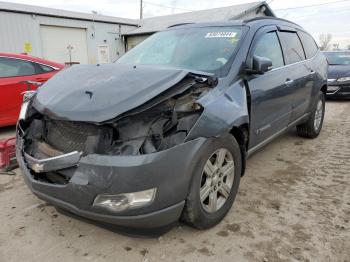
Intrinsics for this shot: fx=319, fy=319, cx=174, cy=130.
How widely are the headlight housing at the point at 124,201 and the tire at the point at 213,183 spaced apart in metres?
0.34

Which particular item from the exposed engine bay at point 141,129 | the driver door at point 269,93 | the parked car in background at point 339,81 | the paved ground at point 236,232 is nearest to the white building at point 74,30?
the parked car in background at point 339,81

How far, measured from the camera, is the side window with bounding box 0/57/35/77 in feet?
18.6

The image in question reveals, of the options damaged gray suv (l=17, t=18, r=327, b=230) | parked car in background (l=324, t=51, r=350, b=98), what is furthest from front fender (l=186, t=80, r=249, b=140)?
parked car in background (l=324, t=51, r=350, b=98)

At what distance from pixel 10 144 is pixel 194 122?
2634 millimetres

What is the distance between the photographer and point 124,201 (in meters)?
2.09

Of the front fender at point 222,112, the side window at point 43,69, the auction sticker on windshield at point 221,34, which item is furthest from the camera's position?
the side window at point 43,69

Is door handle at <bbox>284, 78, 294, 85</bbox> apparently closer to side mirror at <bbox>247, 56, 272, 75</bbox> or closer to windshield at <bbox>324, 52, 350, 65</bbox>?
side mirror at <bbox>247, 56, 272, 75</bbox>

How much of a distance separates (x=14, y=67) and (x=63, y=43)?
544 inches

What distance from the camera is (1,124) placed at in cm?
555

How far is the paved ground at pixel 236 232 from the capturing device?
236 centimetres

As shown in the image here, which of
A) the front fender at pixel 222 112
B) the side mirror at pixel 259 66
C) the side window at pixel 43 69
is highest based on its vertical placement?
the side mirror at pixel 259 66

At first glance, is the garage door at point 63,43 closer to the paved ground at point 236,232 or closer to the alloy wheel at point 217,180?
the paved ground at point 236,232

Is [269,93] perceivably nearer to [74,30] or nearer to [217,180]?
[217,180]

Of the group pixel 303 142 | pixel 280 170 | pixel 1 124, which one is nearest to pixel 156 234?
pixel 280 170
